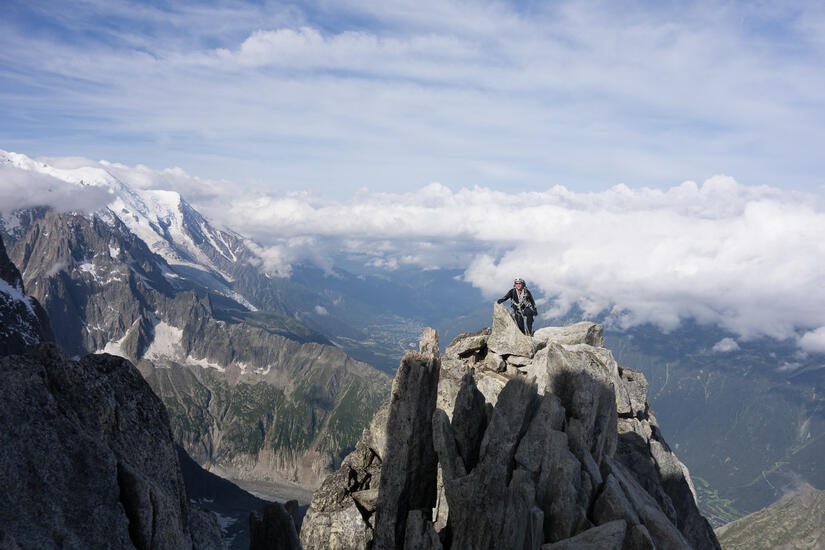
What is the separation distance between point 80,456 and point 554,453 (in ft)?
81.9

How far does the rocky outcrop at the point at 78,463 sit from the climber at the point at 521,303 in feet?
113

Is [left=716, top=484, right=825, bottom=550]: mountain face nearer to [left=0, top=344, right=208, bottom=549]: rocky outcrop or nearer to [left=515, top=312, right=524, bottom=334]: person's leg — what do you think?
[left=515, top=312, right=524, bottom=334]: person's leg

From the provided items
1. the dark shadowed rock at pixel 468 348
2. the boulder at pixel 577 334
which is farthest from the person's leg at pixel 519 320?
the boulder at pixel 577 334

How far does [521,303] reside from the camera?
151 ft

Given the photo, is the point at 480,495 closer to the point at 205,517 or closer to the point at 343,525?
the point at 343,525

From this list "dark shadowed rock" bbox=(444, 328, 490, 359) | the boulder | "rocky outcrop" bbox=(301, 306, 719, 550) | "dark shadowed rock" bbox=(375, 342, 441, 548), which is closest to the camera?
"rocky outcrop" bbox=(301, 306, 719, 550)

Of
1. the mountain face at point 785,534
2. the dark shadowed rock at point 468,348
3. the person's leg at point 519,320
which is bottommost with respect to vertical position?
the mountain face at point 785,534

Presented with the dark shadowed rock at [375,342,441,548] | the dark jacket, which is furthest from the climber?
the dark shadowed rock at [375,342,441,548]

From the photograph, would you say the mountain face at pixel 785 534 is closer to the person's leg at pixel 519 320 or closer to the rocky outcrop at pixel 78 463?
the person's leg at pixel 519 320

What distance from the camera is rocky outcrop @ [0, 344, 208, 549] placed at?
12109 mm

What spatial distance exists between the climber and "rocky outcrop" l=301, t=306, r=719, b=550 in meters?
2.96

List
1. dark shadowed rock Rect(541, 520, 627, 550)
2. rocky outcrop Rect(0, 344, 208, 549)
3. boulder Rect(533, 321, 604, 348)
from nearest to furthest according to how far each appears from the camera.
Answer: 1. rocky outcrop Rect(0, 344, 208, 549)
2. dark shadowed rock Rect(541, 520, 627, 550)
3. boulder Rect(533, 321, 604, 348)

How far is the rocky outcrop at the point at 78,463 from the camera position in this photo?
477 inches

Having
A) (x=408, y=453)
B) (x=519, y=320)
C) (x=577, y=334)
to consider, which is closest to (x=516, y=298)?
(x=519, y=320)
